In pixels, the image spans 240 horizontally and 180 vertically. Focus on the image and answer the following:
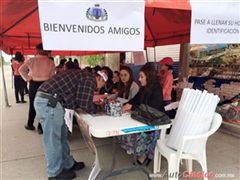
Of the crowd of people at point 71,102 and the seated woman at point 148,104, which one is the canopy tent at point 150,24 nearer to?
the crowd of people at point 71,102

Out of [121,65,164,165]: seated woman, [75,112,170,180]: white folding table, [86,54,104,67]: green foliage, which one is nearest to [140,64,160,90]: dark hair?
[121,65,164,165]: seated woman

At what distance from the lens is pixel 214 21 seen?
A: 2283 mm

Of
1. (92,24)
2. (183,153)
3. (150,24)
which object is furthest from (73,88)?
(150,24)

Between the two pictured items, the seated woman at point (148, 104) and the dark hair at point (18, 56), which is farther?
the dark hair at point (18, 56)

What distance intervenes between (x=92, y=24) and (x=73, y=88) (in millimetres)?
777

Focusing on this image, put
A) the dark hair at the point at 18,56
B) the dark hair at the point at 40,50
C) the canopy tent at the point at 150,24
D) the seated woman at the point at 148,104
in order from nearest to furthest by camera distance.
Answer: the seated woman at the point at 148,104 → the canopy tent at the point at 150,24 → the dark hair at the point at 40,50 → the dark hair at the point at 18,56

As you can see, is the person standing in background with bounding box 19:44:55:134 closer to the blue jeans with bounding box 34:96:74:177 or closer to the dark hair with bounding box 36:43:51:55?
the dark hair with bounding box 36:43:51:55

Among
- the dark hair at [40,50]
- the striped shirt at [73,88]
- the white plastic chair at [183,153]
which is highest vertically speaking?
the dark hair at [40,50]

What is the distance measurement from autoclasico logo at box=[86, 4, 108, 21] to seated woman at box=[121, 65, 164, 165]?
1.15 metres

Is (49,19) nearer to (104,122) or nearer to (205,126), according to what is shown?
(104,122)

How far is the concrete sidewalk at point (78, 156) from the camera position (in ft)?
9.36

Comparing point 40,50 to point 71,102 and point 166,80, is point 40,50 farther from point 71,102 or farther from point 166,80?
point 166,80

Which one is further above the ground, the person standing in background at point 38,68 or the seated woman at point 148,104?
the person standing in background at point 38,68

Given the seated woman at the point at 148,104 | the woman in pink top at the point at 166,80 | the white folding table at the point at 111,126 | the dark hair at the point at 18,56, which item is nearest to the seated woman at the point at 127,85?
the woman in pink top at the point at 166,80
